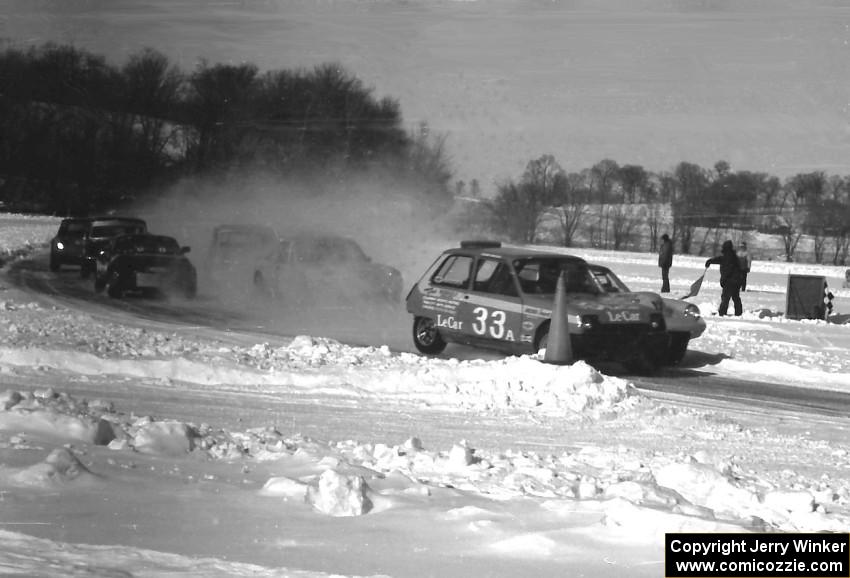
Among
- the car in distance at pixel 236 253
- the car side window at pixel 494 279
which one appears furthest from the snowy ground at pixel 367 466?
the car in distance at pixel 236 253

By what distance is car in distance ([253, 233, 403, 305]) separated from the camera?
69.5ft

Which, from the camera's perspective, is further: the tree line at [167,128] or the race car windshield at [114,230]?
the tree line at [167,128]

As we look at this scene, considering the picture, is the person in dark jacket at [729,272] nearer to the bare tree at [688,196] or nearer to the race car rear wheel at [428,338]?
the race car rear wheel at [428,338]

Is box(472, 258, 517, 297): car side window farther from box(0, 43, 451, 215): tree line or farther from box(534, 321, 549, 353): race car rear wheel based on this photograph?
box(0, 43, 451, 215): tree line

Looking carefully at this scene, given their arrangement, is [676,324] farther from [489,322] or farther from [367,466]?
[367,466]

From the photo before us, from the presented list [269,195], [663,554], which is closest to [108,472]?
[663,554]

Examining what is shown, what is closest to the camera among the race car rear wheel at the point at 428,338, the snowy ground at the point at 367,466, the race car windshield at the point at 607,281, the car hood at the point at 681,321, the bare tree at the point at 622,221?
the snowy ground at the point at 367,466

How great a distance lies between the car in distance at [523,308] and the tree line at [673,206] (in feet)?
41.2

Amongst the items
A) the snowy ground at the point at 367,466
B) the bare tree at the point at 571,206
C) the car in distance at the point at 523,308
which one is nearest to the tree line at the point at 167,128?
the bare tree at the point at 571,206

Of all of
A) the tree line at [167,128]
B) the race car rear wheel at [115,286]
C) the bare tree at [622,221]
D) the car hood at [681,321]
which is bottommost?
the race car rear wheel at [115,286]

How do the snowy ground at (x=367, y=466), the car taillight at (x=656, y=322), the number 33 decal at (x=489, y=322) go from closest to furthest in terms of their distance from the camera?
the snowy ground at (x=367, y=466) < the car taillight at (x=656, y=322) < the number 33 decal at (x=489, y=322)

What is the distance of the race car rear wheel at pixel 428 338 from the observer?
50.4 feet

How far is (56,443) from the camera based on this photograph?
6805mm

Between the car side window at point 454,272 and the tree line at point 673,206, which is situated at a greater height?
the tree line at point 673,206
